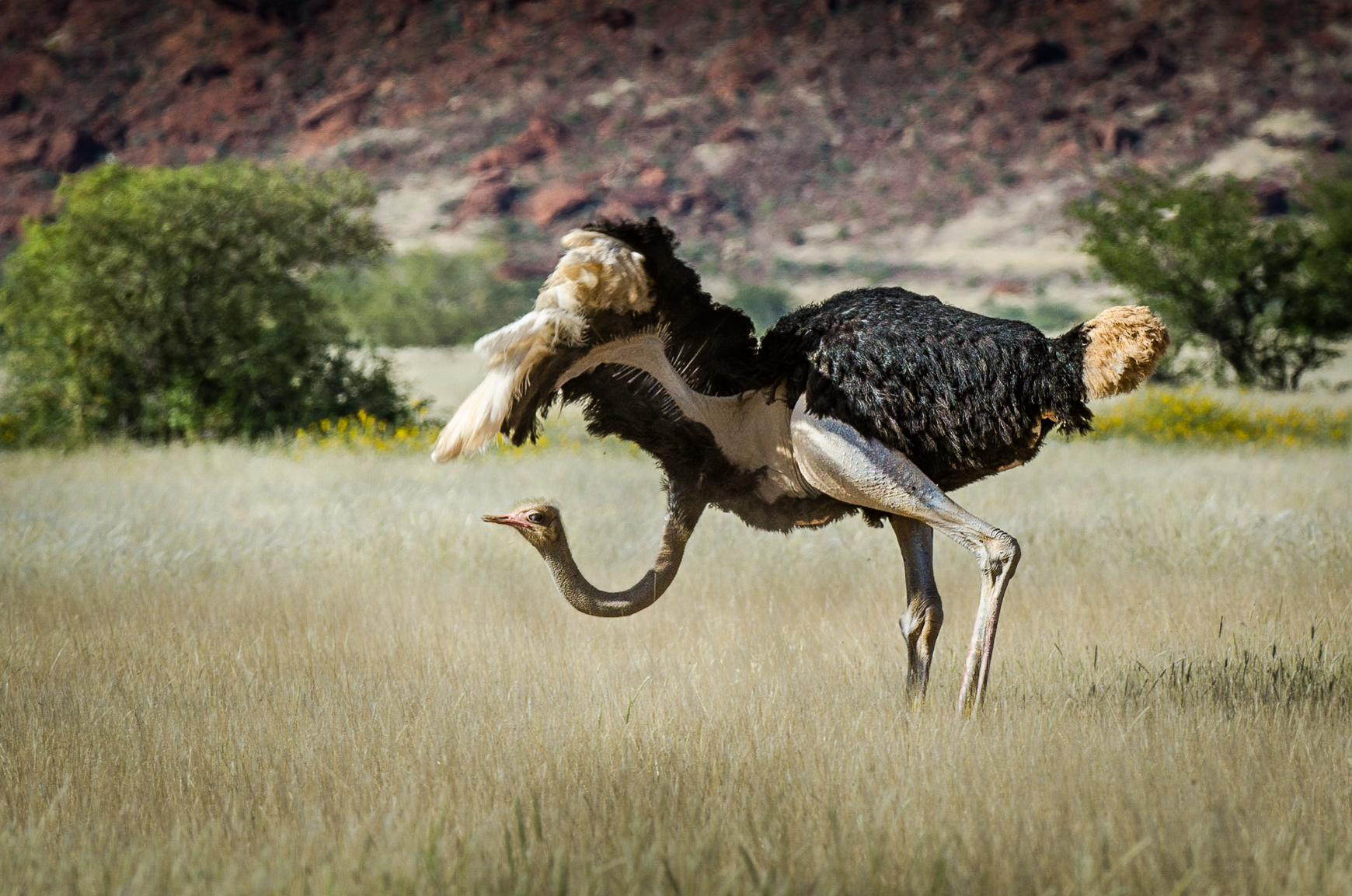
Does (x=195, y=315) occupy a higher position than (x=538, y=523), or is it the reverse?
(x=195, y=315)

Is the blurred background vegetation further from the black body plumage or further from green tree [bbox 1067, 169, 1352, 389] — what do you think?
the black body plumage

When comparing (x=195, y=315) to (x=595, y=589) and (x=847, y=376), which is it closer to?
(x=595, y=589)

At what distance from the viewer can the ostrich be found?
4.61 meters

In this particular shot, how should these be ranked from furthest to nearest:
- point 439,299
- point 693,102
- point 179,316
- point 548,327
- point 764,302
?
point 693,102 < point 764,302 < point 439,299 < point 179,316 < point 548,327

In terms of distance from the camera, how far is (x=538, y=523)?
491 cm

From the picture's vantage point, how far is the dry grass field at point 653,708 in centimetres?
341

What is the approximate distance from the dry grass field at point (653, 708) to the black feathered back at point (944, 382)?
1.02m

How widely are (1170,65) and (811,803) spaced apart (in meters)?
97.8

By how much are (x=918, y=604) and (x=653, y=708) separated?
1.14 metres

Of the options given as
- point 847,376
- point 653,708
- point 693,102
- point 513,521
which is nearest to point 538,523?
point 513,521

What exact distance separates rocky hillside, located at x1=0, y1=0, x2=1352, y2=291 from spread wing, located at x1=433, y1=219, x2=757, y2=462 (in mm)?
69972

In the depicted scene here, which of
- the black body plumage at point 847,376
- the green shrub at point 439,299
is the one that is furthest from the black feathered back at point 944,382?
the green shrub at point 439,299

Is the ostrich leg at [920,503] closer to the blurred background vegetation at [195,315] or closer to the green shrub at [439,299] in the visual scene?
the blurred background vegetation at [195,315]

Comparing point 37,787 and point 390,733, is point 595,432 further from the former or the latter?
point 37,787
